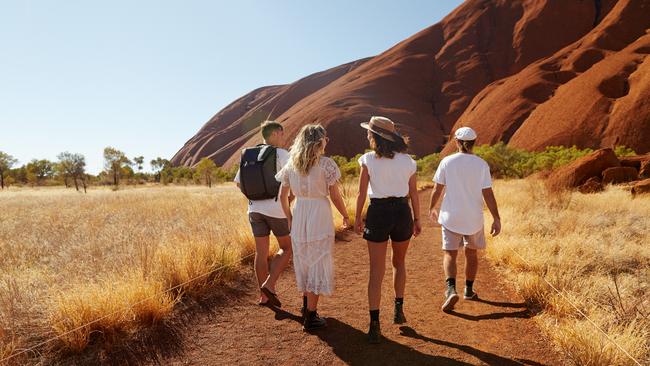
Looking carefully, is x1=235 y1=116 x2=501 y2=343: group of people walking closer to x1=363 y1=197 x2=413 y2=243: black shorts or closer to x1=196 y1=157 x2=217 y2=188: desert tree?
x1=363 y1=197 x2=413 y2=243: black shorts

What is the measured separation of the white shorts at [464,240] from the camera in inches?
165

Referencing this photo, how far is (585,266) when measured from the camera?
5617 millimetres

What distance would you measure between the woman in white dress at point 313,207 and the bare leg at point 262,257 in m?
0.92

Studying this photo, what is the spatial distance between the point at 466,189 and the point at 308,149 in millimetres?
1891

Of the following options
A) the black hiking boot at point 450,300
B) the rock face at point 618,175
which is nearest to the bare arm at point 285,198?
the black hiking boot at point 450,300

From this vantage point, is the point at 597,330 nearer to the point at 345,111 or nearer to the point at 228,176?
the point at 345,111

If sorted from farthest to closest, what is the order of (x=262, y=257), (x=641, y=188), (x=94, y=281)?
(x=641, y=188)
(x=94, y=281)
(x=262, y=257)

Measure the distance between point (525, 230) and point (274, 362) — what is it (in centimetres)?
624

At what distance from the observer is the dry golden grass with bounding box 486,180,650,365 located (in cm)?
302

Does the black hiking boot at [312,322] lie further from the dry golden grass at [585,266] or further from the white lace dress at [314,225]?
the dry golden grass at [585,266]

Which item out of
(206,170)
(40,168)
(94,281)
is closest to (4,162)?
(40,168)

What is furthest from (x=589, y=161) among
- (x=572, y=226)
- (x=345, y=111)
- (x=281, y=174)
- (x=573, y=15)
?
(x=573, y=15)

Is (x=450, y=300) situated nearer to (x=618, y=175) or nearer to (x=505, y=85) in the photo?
(x=618, y=175)

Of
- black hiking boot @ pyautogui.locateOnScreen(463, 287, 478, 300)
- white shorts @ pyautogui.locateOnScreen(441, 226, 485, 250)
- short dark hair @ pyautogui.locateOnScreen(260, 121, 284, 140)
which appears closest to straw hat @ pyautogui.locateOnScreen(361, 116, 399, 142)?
short dark hair @ pyautogui.locateOnScreen(260, 121, 284, 140)
